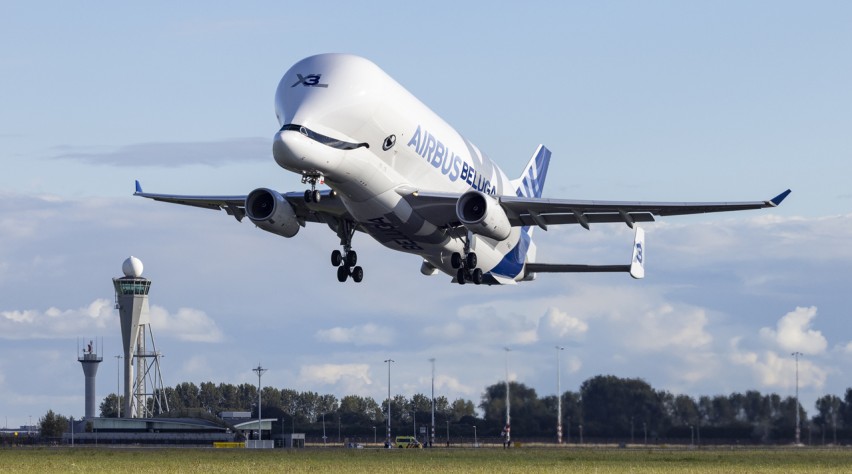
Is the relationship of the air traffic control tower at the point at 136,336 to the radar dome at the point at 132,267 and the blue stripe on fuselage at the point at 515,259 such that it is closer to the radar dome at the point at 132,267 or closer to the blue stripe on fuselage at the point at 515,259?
the radar dome at the point at 132,267

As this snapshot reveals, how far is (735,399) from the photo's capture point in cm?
9062

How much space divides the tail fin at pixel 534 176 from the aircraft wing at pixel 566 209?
334 inches

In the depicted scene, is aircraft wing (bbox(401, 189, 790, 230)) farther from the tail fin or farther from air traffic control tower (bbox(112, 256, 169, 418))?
air traffic control tower (bbox(112, 256, 169, 418))

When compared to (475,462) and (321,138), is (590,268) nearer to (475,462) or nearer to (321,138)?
(475,462)

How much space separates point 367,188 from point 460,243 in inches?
318

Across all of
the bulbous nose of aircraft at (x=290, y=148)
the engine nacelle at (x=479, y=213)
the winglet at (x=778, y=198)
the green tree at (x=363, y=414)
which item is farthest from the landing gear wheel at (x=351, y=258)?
the green tree at (x=363, y=414)

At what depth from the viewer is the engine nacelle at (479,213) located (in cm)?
5272

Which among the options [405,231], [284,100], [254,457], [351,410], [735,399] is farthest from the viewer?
[351,410]

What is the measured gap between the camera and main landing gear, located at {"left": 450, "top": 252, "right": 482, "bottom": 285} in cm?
5641

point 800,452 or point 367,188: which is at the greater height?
point 367,188

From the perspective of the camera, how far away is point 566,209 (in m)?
55.9

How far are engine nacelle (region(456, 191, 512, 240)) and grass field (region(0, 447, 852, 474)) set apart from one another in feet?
39.9

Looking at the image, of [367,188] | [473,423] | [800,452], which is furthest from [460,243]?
[473,423]

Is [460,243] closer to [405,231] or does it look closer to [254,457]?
[405,231]
